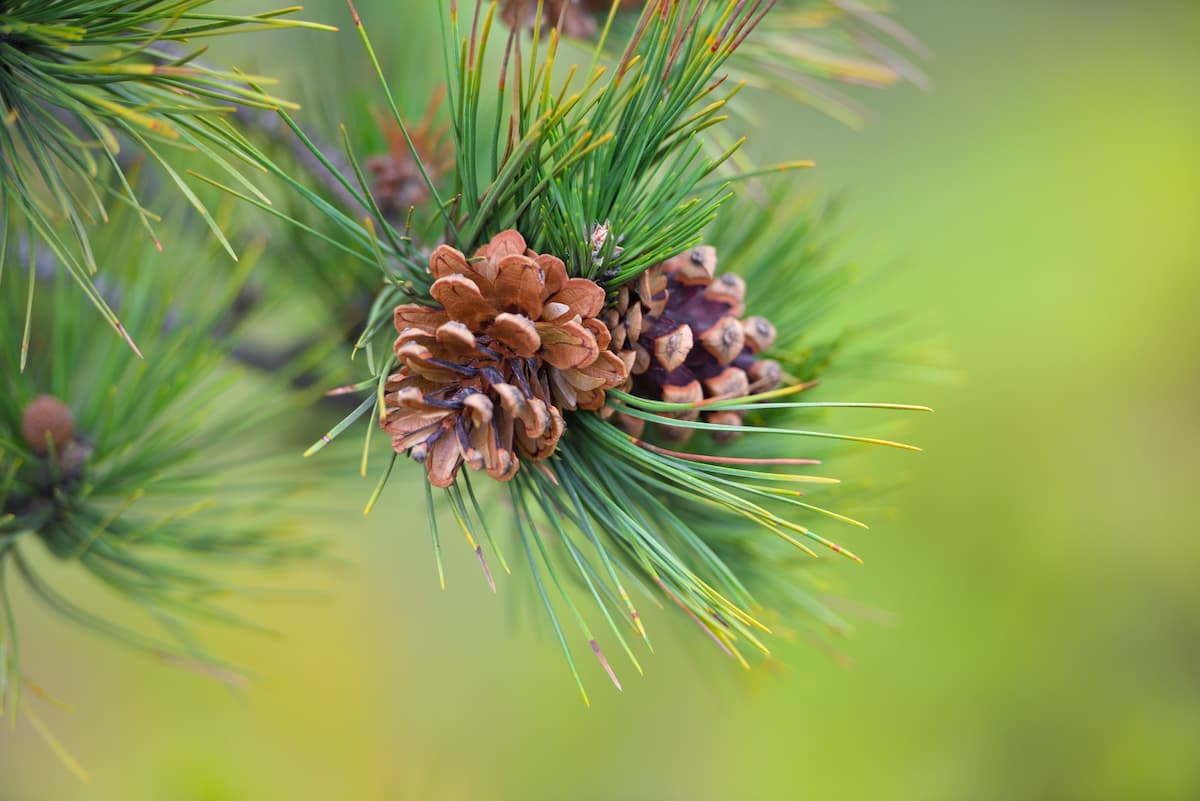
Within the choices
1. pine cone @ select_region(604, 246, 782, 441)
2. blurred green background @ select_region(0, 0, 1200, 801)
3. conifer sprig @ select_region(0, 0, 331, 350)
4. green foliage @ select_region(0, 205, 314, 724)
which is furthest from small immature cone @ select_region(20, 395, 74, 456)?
blurred green background @ select_region(0, 0, 1200, 801)

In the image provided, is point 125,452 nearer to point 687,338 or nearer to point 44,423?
point 44,423

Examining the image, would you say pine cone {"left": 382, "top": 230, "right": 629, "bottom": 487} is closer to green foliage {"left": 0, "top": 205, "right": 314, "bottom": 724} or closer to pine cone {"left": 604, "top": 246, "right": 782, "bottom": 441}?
pine cone {"left": 604, "top": 246, "right": 782, "bottom": 441}

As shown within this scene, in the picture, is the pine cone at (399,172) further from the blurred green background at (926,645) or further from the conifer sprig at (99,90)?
the blurred green background at (926,645)

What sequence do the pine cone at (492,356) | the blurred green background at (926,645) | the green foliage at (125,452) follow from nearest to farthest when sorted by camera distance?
1. the pine cone at (492,356)
2. the green foliage at (125,452)
3. the blurred green background at (926,645)

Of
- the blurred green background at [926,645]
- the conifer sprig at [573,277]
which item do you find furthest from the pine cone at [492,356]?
the blurred green background at [926,645]

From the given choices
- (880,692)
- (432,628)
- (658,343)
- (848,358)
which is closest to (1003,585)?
(880,692)

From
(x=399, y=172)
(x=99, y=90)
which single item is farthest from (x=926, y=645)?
(x=99, y=90)
